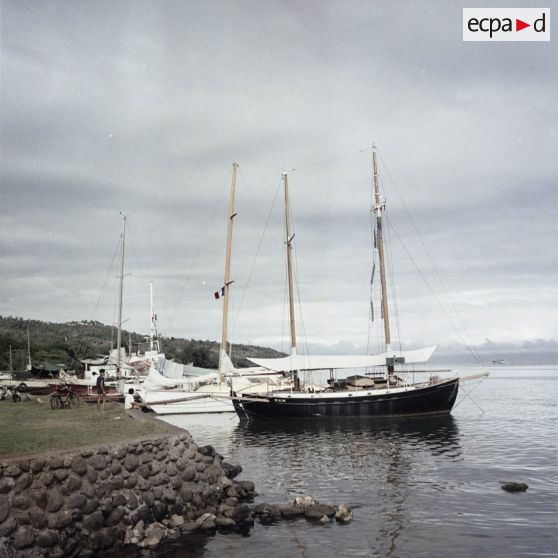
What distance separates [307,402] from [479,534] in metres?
28.8

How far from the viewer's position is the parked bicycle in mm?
31444

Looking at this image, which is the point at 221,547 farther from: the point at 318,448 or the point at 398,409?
the point at 398,409

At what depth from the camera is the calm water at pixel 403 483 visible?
47.7 feet

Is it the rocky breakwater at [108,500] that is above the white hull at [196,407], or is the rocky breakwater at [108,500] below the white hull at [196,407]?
above

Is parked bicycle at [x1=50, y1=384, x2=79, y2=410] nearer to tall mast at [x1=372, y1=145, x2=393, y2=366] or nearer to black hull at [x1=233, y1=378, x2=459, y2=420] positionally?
black hull at [x1=233, y1=378, x2=459, y2=420]

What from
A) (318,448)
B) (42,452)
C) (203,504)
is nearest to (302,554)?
(203,504)

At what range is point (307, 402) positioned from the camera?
43938mm

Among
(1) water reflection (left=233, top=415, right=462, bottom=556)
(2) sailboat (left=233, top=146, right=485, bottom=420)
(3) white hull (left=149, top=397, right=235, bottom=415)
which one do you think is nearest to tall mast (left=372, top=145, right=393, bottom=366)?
(2) sailboat (left=233, top=146, right=485, bottom=420)

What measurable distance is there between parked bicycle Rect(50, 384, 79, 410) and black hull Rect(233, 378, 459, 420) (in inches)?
586

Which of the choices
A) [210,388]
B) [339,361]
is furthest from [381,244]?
[210,388]

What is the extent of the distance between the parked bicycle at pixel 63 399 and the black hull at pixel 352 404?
14.9 meters

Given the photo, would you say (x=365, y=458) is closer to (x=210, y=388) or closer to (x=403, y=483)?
(x=403, y=483)

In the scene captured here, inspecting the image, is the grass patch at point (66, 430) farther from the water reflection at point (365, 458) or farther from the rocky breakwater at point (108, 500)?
the water reflection at point (365, 458)

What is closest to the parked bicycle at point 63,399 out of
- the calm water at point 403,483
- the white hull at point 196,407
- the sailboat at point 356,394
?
the calm water at point 403,483
